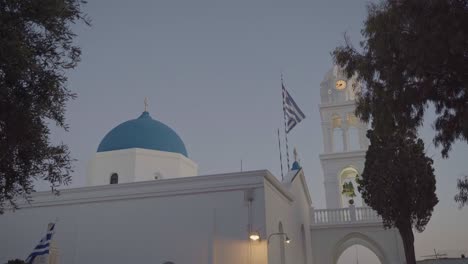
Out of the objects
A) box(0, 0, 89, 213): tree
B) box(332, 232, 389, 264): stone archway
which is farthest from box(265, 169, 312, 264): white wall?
box(0, 0, 89, 213): tree

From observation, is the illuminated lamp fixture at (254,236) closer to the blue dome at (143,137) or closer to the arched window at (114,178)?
the blue dome at (143,137)

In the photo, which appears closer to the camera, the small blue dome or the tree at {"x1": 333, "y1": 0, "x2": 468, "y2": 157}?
the tree at {"x1": 333, "y1": 0, "x2": 468, "y2": 157}

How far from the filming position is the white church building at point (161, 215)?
16.2 metres

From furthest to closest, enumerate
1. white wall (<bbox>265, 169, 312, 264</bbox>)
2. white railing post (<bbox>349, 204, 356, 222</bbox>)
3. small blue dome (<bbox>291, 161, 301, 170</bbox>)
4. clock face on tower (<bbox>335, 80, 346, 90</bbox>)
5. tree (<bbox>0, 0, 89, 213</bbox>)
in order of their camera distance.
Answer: clock face on tower (<bbox>335, 80, 346, 90</bbox>), small blue dome (<bbox>291, 161, 301, 170</bbox>), white railing post (<bbox>349, 204, 356, 222</bbox>), white wall (<bbox>265, 169, 312, 264</bbox>), tree (<bbox>0, 0, 89, 213</bbox>)

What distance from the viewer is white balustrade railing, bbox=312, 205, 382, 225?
83.6 feet

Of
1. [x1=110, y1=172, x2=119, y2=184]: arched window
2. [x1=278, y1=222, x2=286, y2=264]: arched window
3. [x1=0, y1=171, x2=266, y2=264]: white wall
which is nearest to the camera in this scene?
[x1=0, y1=171, x2=266, y2=264]: white wall

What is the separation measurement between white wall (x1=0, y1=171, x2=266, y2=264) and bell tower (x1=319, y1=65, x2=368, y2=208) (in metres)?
12.1

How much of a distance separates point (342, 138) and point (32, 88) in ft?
76.3

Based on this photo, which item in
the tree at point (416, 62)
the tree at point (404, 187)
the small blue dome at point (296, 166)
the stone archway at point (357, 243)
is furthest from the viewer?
the small blue dome at point (296, 166)

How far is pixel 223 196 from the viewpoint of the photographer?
54.8 feet

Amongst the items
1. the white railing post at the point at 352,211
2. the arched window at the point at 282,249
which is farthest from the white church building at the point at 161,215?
the white railing post at the point at 352,211

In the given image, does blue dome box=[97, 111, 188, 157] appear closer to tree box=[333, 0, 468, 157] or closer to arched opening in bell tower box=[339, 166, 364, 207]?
arched opening in bell tower box=[339, 166, 364, 207]

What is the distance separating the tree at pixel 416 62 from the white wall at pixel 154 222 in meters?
6.27

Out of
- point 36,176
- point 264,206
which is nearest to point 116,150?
→ point 264,206
